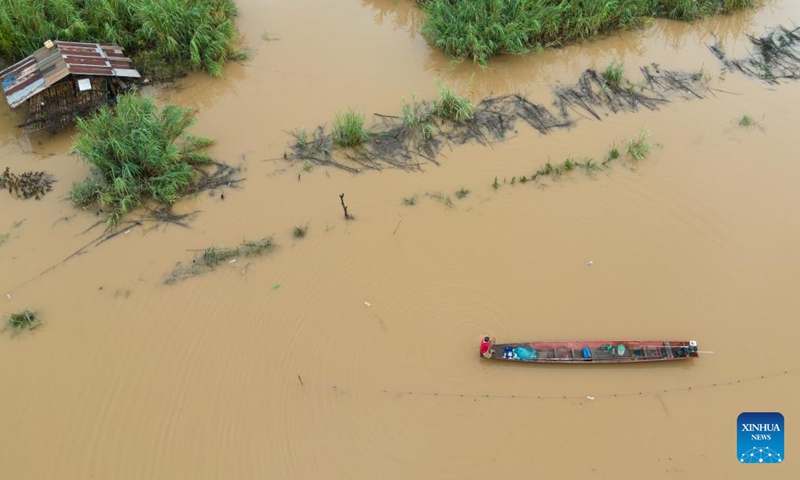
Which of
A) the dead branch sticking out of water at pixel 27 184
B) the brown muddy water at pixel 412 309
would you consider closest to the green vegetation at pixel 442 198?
the brown muddy water at pixel 412 309

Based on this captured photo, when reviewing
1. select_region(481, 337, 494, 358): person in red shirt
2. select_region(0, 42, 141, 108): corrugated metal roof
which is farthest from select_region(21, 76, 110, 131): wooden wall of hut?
select_region(481, 337, 494, 358): person in red shirt

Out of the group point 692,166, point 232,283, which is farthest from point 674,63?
point 232,283

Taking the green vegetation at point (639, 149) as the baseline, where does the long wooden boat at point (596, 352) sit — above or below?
below

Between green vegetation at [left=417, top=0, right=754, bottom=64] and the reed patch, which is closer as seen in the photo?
the reed patch

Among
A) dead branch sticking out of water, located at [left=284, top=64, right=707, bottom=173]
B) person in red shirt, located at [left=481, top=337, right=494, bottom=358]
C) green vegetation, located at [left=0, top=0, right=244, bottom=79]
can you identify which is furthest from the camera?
green vegetation, located at [left=0, top=0, right=244, bottom=79]

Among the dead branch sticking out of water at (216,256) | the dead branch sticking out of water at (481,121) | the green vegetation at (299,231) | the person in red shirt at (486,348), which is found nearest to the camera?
the person in red shirt at (486,348)

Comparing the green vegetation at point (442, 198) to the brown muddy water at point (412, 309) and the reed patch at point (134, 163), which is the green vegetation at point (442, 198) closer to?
the brown muddy water at point (412, 309)

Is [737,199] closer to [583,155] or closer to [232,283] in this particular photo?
[583,155]

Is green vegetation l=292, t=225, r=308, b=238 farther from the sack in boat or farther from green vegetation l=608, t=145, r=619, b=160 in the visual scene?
green vegetation l=608, t=145, r=619, b=160
